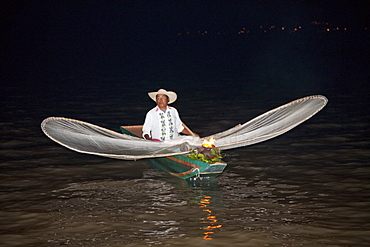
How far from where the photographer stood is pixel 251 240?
923cm

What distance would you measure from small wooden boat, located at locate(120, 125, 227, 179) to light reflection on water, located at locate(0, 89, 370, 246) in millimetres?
215

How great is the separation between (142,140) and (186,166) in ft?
3.23

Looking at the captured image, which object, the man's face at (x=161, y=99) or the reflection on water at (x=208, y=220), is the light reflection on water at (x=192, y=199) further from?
the man's face at (x=161, y=99)

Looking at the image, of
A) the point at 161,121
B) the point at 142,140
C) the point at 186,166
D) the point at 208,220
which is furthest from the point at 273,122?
the point at 208,220

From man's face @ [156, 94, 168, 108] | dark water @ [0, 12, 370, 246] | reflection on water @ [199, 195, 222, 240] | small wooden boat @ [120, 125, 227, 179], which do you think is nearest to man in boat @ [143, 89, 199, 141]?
man's face @ [156, 94, 168, 108]

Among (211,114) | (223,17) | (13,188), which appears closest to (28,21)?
(223,17)

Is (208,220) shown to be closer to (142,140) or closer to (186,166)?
(186,166)

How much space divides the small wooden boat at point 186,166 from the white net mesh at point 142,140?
21cm

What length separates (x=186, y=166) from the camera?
12.2m

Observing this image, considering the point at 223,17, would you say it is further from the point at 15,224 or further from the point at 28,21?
the point at 15,224

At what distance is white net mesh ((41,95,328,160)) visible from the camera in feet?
39.8

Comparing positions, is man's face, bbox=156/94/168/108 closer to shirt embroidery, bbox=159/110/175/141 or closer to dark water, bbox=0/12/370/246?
shirt embroidery, bbox=159/110/175/141

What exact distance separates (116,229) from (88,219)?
69 centimetres

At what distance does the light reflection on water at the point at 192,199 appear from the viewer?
944cm
